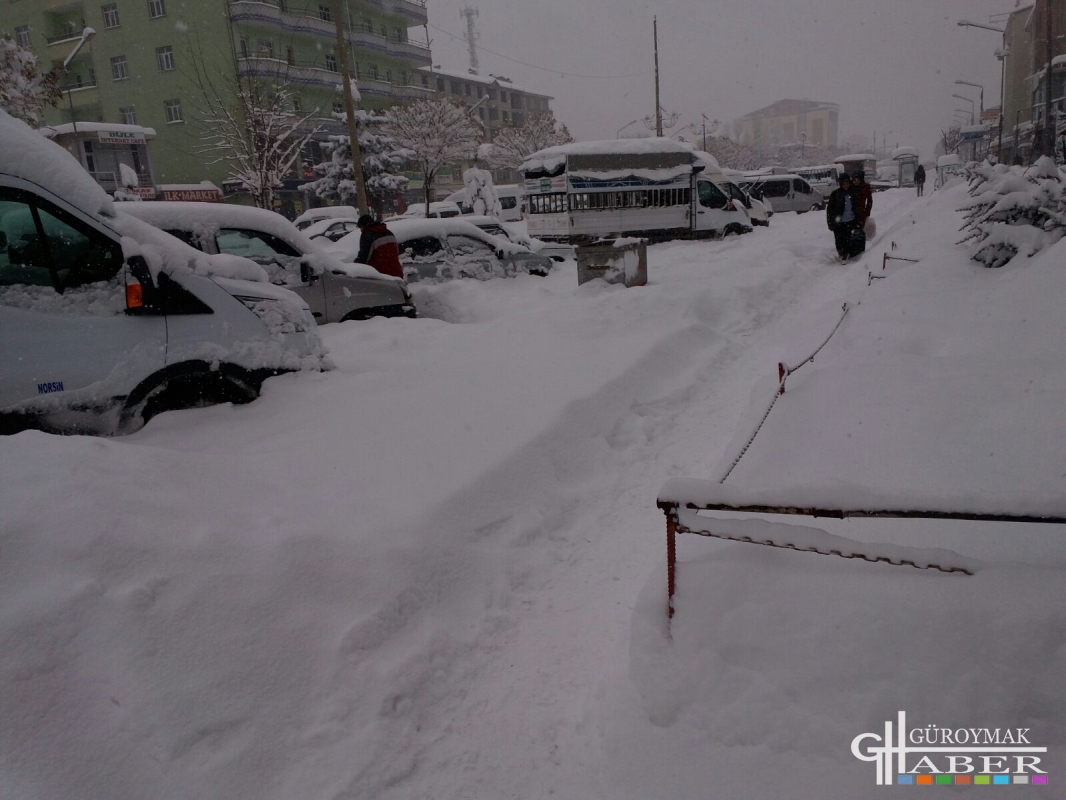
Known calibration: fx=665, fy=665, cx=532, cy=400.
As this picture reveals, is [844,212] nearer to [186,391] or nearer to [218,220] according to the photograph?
[218,220]

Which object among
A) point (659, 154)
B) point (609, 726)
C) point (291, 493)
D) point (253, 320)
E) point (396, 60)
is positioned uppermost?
point (396, 60)

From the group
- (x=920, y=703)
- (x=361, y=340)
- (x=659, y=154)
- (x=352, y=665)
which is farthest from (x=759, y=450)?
(x=659, y=154)

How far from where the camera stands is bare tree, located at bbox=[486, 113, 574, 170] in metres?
45.3

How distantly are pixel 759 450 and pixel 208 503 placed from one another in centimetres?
313

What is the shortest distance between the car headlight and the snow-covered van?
1439 cm

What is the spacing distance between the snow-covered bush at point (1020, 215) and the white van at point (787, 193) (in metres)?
22.1

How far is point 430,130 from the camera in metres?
36.2

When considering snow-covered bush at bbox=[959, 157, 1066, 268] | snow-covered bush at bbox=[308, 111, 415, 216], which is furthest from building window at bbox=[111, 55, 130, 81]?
snow-covered bush at bbox=[959, 157, 1066, 268]

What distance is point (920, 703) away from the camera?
6.67ft

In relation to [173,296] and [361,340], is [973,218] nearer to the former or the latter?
[361,340]

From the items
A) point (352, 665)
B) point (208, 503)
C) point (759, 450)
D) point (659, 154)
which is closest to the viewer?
point (352, 665)

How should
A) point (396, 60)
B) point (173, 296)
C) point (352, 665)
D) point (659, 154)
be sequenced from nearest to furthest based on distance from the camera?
1. point (352, 665)
2. point (173, 296)
3. point (659, 154)
4. point (396, 60)

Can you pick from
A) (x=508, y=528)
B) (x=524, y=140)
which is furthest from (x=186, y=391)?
(x=524, y=140)

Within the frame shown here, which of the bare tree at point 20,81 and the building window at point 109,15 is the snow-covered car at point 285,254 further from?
the building window at point 109,15
